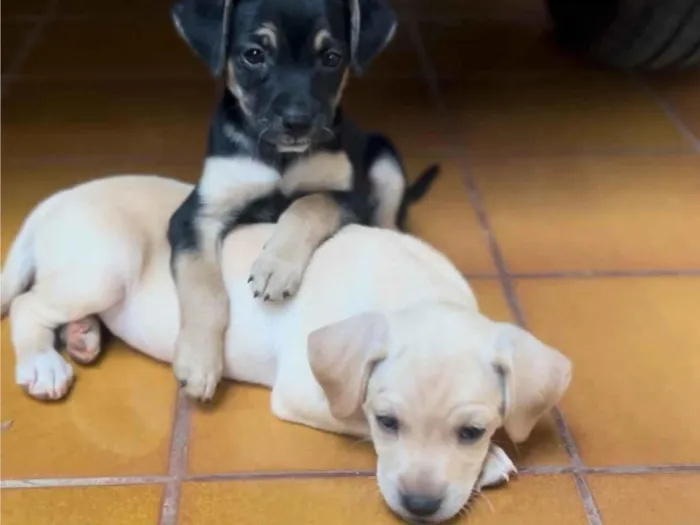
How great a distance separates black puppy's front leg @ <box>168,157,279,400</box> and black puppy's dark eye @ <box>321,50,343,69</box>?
9.8 inches

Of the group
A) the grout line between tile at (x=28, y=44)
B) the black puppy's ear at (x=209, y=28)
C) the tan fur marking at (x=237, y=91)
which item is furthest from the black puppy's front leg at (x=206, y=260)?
the grout line between tile at (x=28, y=44)

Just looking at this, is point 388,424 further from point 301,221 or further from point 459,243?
point 459,243

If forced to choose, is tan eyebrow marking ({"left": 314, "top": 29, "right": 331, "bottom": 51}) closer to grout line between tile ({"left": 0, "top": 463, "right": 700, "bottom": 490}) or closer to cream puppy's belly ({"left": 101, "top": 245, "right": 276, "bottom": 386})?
cream puppy's belly ({"left": 101, "top": 245, "right": 276, "bottom": 386})

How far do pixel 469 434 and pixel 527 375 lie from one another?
0.42 ft

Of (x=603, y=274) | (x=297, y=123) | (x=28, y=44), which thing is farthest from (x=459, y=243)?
(x=28, y=44)

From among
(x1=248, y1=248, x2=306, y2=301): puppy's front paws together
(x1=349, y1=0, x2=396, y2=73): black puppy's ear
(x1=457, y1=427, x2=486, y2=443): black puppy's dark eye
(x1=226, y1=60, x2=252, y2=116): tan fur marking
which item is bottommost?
(x1=248, y1=248, x2=306, y2=301): puppy's front paws together

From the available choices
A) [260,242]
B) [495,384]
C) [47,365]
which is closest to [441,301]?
[495,384]

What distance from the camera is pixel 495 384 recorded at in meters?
1.45

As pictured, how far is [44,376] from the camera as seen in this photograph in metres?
1.77

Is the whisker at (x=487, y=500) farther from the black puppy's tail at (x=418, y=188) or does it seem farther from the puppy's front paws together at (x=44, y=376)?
the black puppy's tail at (x=418, y=188)

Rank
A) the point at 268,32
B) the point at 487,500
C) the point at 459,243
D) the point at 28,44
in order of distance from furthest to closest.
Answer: the point at 28,44
the point at 459,243
the point at 268,32
the point at 487,500

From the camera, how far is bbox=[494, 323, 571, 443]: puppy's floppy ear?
1437 millimetres

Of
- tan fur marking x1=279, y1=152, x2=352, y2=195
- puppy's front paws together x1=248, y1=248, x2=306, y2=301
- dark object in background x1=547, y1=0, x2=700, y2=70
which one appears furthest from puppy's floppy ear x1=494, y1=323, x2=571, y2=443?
dark object in background x1=547, y1=0, x2=700, y2=70

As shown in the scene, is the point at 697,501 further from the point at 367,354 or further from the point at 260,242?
the point at 260,242
